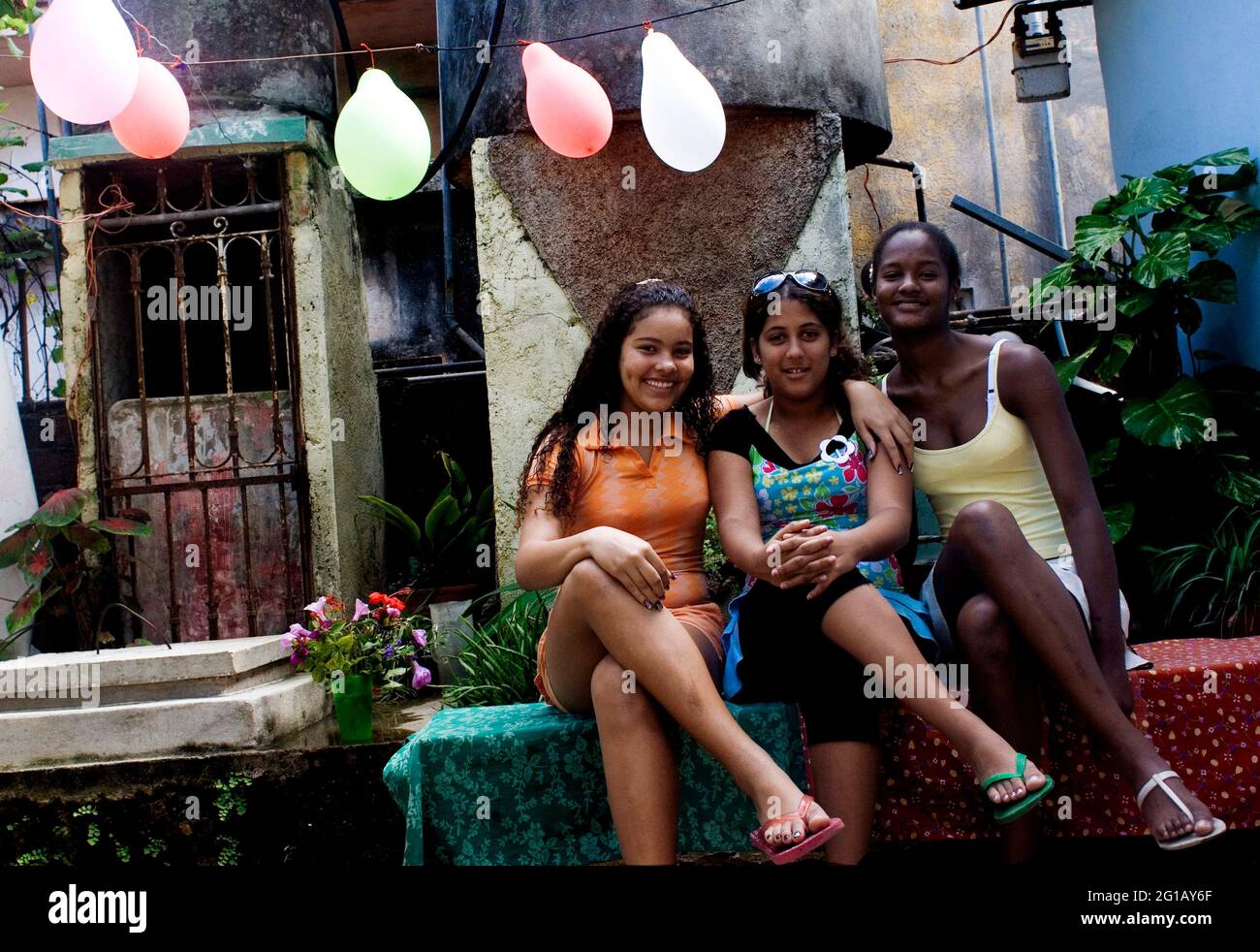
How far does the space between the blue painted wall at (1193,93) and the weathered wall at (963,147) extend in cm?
257

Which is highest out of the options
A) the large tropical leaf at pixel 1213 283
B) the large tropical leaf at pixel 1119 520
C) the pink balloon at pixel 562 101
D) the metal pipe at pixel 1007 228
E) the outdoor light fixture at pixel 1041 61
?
the outdoor light fixture at pixel 1041 61

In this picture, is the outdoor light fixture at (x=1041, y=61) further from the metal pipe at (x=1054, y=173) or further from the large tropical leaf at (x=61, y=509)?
the large tropical leaf at (x=61, y=509)

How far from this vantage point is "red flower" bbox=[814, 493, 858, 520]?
2766 mm

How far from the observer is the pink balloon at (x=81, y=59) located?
3271 millimetres

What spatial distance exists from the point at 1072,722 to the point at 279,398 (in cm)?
395

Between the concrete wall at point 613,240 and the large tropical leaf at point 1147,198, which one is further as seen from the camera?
the concrete wall at point 613,240

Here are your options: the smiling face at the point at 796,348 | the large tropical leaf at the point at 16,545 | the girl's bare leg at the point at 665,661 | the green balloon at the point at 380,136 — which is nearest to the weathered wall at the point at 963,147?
the green balloon at the point at 380,136

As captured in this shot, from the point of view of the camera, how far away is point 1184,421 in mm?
3814

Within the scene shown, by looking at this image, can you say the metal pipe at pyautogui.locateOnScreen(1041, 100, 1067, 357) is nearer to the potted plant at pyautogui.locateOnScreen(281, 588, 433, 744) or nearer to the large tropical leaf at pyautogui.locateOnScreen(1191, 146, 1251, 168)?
the large tropical leaf at pyautogui.locateOnScreen(1191, 146, 1251, 168)

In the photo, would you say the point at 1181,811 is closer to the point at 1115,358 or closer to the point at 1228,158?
the point at 1115,358

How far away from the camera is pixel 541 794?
8.99 feet

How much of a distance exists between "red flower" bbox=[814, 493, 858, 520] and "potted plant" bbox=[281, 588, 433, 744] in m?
1.99

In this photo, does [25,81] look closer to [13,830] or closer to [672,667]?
[13,830]
